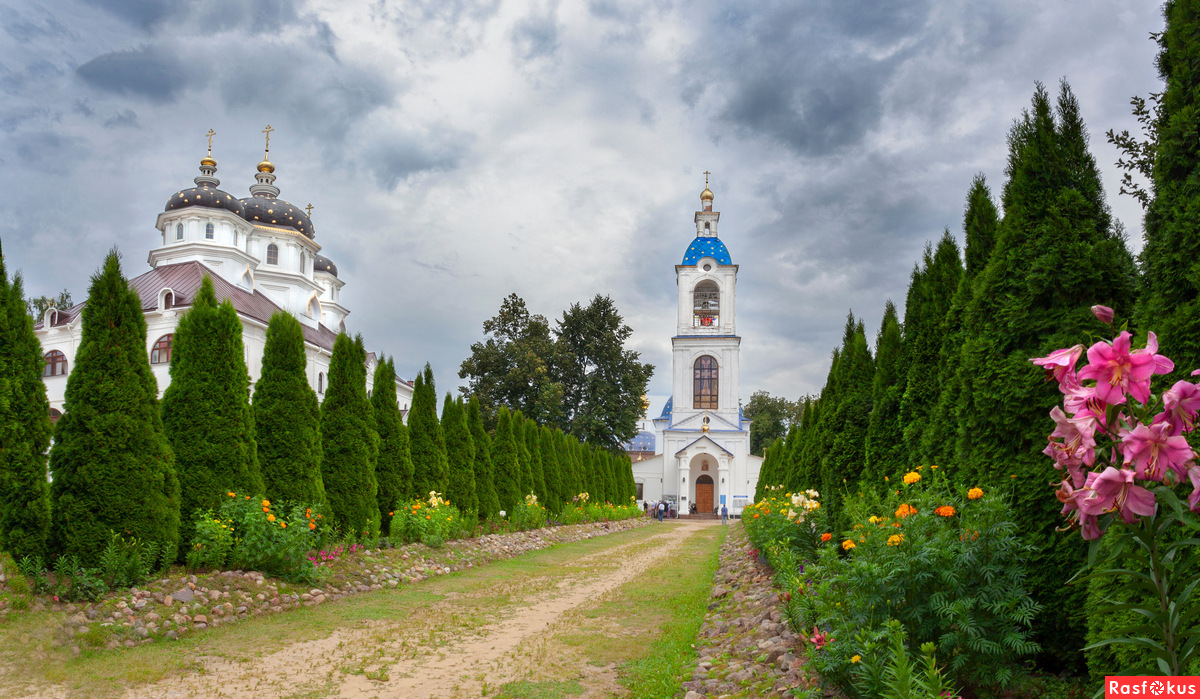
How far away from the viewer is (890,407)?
8.29m

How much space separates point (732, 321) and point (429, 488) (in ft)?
101

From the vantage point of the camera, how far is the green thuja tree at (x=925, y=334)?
7168mm

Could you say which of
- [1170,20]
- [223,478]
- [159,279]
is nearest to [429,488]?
[223,478]

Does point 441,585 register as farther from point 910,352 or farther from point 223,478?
point 910,352

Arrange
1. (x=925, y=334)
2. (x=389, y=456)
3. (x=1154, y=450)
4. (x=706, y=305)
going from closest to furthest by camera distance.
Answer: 1. (x=1154, y=450)
2. (x=925, y=334)
3. (x=389, y=456)
4. (x=706, y=305)

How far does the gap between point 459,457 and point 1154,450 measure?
51.8 ft

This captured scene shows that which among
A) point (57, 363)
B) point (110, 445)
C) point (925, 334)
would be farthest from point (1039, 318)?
point (57, 363)

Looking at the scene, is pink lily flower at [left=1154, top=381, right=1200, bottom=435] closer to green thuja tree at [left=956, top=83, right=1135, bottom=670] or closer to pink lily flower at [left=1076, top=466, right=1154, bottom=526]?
pink lily flower at [left=1076, top=466, right=1154, bottom=526]

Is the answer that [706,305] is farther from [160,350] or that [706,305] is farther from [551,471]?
[160,350]

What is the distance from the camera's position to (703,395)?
4375 cm

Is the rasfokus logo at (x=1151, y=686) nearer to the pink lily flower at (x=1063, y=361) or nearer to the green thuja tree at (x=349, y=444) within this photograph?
the pink lily flower at (x=1063, y=361)

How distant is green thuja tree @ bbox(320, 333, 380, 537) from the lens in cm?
1138

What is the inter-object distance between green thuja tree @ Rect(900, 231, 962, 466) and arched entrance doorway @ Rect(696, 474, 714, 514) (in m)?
34.9

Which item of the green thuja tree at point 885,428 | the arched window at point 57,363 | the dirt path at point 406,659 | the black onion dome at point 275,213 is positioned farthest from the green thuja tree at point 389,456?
the black onion dome at point 275,213
